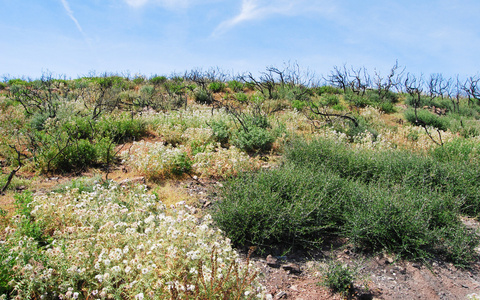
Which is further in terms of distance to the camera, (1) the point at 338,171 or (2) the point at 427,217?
(1) the point at 338,171

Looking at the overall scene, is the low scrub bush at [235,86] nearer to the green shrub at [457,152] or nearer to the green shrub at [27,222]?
the green shrub at [457,152]

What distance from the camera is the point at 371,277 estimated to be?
3.63 m

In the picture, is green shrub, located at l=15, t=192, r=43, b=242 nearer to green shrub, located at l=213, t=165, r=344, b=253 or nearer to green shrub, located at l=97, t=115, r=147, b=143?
green shrub, located at l=213, t=165, r=344, b=253

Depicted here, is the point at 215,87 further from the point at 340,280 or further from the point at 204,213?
the point at 340,280

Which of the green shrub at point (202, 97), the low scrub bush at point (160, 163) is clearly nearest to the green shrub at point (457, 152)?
the low scrub bush at point (160, 163)

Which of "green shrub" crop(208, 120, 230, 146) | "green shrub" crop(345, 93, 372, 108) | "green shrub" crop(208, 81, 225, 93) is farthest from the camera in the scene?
"green shrub" crop(208, 81, 225, 93)

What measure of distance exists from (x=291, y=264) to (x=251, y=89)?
16883 millimetres

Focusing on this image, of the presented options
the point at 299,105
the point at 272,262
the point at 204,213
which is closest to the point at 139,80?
the point at 299,105

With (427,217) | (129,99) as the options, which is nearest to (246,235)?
(427,217)

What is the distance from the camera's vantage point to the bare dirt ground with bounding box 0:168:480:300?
3.33 meters

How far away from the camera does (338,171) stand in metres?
5.99

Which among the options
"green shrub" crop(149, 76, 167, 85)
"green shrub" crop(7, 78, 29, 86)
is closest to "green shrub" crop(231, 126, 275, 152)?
"green shrub" crop(149, 76, 167, 85)

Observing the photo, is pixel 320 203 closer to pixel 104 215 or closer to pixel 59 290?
pixel 104 215

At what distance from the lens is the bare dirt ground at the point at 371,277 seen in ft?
10.9
